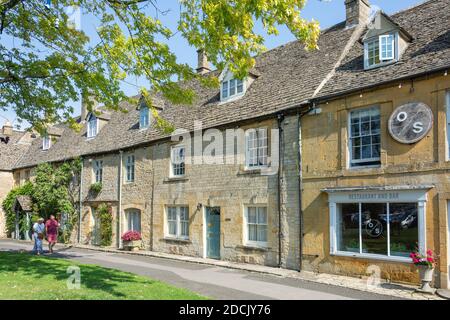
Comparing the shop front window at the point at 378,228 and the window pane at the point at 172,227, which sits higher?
the shop front window at the point at 378,228

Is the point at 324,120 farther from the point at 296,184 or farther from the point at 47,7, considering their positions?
the point at 47,7

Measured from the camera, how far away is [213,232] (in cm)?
1827

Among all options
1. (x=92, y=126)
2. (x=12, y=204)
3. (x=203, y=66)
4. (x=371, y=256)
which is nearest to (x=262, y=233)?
(x=371, y=256)

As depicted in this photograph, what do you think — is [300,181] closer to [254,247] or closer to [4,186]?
[254,247]

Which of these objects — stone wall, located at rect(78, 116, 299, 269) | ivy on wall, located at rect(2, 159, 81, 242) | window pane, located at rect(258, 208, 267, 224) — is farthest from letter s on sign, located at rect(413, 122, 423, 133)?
ivy on wall, located at rect(2, 159, 81, 242)

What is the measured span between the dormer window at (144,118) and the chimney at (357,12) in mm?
11470

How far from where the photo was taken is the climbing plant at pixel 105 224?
2367 cm

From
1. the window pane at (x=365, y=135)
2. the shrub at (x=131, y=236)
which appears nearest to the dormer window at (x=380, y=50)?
the window pane at (x=365, y=135)

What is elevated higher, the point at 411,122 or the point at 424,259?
the point at 411,122

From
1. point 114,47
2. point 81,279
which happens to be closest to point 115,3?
point 114,47

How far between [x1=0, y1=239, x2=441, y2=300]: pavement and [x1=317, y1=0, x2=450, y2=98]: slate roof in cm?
610

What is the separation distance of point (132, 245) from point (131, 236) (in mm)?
485

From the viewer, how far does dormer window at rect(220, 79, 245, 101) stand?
1907 cm

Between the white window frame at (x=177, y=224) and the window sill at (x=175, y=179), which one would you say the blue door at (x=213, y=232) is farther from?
the window sill at (x=175, y=179)
